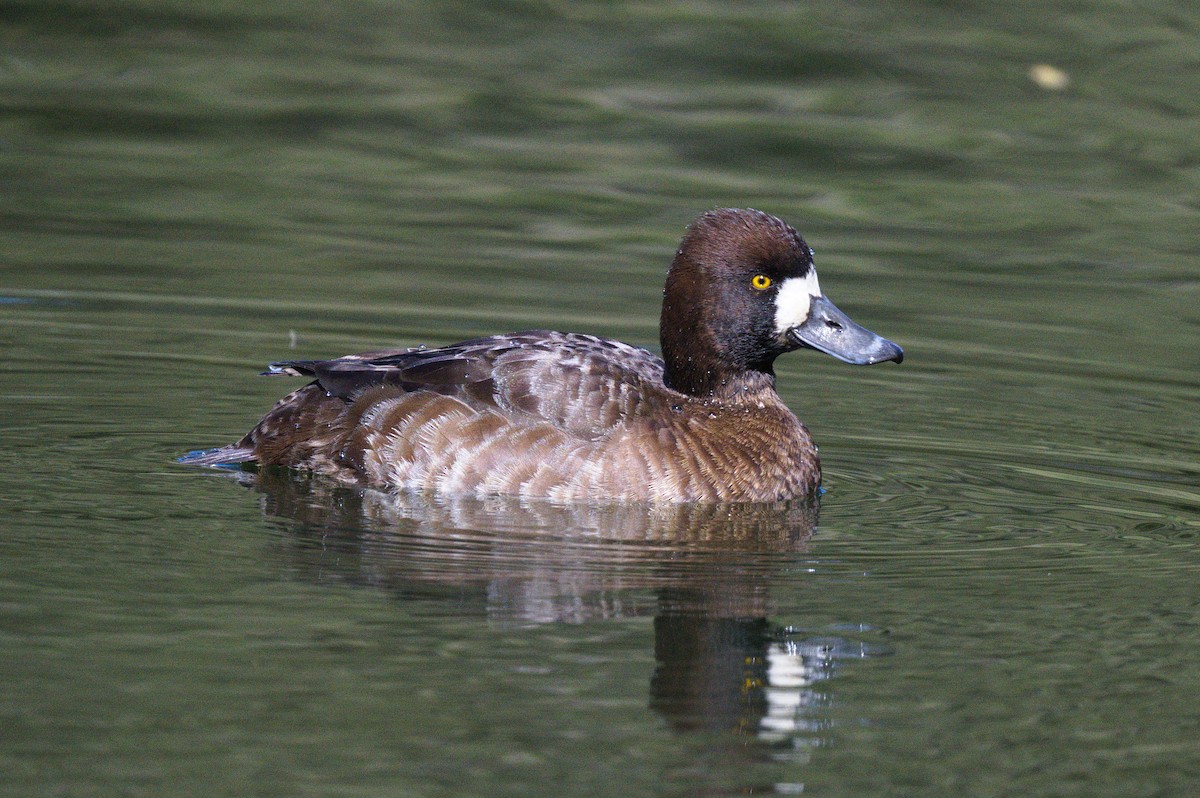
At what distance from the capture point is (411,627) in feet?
18.1

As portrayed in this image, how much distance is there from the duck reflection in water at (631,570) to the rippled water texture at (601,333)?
0.02 meters

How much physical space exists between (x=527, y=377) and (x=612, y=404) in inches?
13.4

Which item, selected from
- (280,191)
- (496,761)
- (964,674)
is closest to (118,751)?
(496,761)

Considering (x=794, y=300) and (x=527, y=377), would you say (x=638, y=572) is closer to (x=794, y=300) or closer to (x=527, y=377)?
(x=527, y=377)

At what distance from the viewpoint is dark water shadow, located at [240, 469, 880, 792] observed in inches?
202

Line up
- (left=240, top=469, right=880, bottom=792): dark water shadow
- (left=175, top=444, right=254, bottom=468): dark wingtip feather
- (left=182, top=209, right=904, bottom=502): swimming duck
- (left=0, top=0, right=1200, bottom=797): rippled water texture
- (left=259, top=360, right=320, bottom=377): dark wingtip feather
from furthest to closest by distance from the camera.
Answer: (left=259, top=360, right=320, bottom=377): dark wingtip feather → (left=175, top=444, right=254, bottom=468): dark wingtip feather → (left=182, top=209, right=904, bottom=502): swimming duck → (left=240, top=469, right=880, bottom=792): dark water shadow → (left=0, top=0, right=1200, bottom=797): rippled water texture

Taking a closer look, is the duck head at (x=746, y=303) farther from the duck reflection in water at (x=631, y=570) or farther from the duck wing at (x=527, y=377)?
the duck reflection in water at (x=631, y=570)

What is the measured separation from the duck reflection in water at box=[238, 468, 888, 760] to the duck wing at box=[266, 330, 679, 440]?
1.20 feet

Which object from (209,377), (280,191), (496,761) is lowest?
(496,761)

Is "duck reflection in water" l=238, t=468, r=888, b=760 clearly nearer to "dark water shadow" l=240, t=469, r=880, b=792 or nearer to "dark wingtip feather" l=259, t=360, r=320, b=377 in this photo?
"dark water shadow" l=240, t=469, r=880, b=792

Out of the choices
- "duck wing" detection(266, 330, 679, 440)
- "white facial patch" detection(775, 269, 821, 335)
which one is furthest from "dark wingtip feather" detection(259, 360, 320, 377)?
"white facial patch" detection(775, 269, 821, 335)

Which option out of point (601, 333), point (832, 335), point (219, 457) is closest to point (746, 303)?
point (832, 335)

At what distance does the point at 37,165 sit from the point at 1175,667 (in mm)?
9792

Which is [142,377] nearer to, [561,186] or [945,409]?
[945,409]
